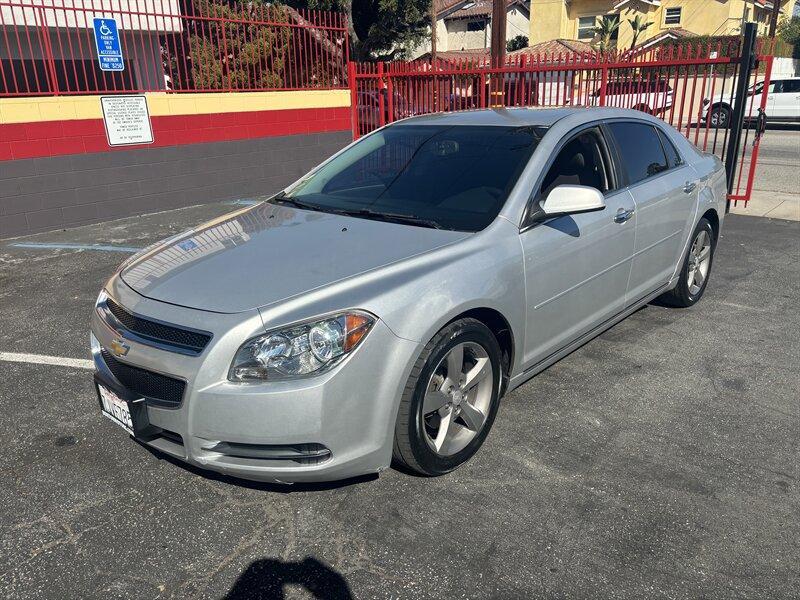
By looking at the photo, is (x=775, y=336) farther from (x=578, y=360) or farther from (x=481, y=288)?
(x=481, y=288)

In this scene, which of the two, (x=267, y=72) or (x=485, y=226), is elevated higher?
(x=267, y=72)

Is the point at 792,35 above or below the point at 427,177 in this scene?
above

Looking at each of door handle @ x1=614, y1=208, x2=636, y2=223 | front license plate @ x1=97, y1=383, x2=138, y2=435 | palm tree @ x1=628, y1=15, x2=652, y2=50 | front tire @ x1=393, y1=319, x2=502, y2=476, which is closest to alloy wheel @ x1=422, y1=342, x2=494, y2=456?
front tire @ x1=393, y1=319, x2=502, y2=476

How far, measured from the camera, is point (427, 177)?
3658mm

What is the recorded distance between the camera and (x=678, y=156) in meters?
4.85

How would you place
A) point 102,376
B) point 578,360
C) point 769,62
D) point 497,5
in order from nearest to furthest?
point 102,376
point 578,360
point 769,62
point 497,5

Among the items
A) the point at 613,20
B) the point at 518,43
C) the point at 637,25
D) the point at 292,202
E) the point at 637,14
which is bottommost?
the point at 292,202

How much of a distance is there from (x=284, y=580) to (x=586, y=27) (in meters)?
48.9

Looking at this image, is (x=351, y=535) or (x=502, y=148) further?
(x=502, y=148)

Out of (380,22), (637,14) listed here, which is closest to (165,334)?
(380,22)

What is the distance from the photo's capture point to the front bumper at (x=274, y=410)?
2.46 metres

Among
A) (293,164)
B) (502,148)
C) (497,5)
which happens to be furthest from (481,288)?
(497,5)

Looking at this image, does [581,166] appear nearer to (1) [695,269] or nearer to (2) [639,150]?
(2) [639,150]

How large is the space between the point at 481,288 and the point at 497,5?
34.2 feet
